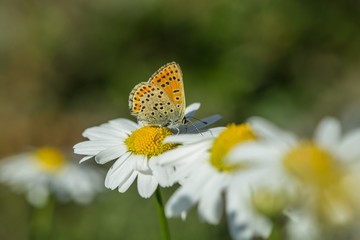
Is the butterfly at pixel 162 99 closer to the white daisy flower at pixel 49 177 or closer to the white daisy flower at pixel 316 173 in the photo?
the white daisy flower at pixel 316 173

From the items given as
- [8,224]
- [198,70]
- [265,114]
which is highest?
[198,70]

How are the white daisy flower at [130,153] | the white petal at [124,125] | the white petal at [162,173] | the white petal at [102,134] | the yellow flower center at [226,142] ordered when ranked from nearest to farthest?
1. the yellow flower center at [226,142]
2. the white petal at [162,173]
3. the white daisy flower at [130,153]
4. the white petal at [102,134]
5. the white petal at [124,125]

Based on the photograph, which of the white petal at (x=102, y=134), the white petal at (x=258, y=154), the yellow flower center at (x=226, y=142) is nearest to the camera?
the white petal at (x=258, y=154)

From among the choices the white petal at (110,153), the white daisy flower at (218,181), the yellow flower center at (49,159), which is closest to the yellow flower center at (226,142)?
the white daisy flower at (218,181)

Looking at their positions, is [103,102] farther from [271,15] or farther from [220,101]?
[271,15]

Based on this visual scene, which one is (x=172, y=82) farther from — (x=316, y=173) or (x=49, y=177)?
(x=49, y=177)

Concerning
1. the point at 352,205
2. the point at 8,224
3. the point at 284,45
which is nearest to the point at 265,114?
the point at 284,45
